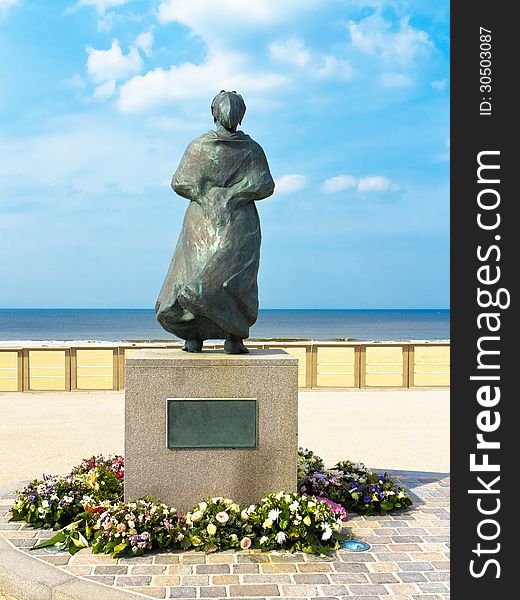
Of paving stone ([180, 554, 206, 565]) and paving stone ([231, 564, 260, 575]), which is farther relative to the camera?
paving stone ([180, 554, 206, 565])

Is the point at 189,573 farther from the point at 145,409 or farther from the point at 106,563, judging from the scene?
the point at 145,409

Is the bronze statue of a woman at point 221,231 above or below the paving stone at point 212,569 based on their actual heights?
above

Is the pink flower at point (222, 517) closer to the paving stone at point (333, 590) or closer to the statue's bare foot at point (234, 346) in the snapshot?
the paving stone at point (333, 590)

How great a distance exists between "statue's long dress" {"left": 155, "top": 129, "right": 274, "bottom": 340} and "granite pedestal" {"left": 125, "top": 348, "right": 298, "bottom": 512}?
1.51 feet

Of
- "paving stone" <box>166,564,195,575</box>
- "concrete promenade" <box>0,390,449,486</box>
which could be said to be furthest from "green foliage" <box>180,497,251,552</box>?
"concrete promenade" <box>0,390,449,486</box>

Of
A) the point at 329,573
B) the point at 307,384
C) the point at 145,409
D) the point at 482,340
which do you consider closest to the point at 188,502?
the point at 145,409

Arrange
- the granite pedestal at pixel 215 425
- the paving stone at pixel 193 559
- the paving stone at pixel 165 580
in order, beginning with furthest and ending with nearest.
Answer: the granite pedestal at pixel 215 425, the paving stone at pixel 193 559, the paving stone at pixel 165 580

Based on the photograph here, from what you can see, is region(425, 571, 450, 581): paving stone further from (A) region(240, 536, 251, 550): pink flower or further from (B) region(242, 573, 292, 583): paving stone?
(A) region(240, 536, 251, 550): pink flower

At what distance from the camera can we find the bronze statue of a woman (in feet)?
21.4

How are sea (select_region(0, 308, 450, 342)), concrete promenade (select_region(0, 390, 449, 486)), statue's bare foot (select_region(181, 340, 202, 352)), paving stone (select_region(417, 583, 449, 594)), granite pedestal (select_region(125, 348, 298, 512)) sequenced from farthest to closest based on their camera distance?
sea (select_region(0, 308, 450, 342))
concrete promenade (select_region(0, 390, 449, 486))
statue's bare foot (select_region(181, 340, 202, 352))
granite pedestal (select_region(125, 348, 298, 512))
paving stone (select_region(417, 583, 449, 594))

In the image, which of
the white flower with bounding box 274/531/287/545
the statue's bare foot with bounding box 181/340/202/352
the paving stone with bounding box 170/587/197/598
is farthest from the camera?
the statue's bare foot with bounding box 181/340/202/352

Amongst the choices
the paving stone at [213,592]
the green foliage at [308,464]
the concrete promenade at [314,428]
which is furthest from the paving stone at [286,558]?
the concrete promenade at [314,428]

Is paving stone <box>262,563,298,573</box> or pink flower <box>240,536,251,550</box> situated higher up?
pink flower <box>240,536,251,550</box>

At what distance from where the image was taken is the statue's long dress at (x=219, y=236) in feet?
21.3
